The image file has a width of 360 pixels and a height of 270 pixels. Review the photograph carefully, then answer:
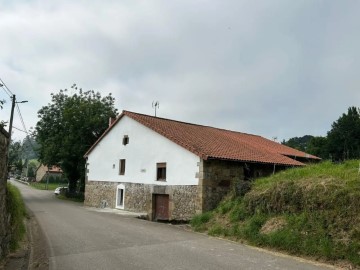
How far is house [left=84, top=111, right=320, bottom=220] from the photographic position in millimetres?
18422

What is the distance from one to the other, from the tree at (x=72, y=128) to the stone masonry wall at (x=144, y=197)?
749cm

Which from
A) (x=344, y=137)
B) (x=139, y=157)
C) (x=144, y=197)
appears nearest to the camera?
(x=144, y=197)

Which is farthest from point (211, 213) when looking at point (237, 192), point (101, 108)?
point (101, 108)

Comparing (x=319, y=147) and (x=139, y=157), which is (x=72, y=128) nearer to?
(x=139, y=157)

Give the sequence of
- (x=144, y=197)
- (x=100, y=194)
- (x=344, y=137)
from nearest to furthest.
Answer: (x=144, y=197), (x=100, y=194), (x=344, y=137)

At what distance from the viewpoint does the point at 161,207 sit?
2081cm

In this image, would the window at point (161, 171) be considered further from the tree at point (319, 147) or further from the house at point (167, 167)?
the tree at point (319, 147)

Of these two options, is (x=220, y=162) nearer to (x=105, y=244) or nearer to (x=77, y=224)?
(x=77, y=224)

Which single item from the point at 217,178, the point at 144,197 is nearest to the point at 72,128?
the point at 144,197

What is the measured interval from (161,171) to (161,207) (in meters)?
2.00

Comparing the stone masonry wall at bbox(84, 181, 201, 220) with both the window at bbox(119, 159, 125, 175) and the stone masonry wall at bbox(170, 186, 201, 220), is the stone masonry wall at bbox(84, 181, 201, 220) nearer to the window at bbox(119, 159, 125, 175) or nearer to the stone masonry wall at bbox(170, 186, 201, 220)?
the stone masonry wall at bbox(170, 186, 201, 220)

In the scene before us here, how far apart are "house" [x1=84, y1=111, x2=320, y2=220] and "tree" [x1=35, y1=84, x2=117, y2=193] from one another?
747 centimetres

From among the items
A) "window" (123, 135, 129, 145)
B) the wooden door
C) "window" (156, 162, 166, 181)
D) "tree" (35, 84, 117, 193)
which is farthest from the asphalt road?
"tree" (35, 84, 117, 193)

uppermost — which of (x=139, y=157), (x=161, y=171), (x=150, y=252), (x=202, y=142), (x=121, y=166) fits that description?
(x=202, y=142)
